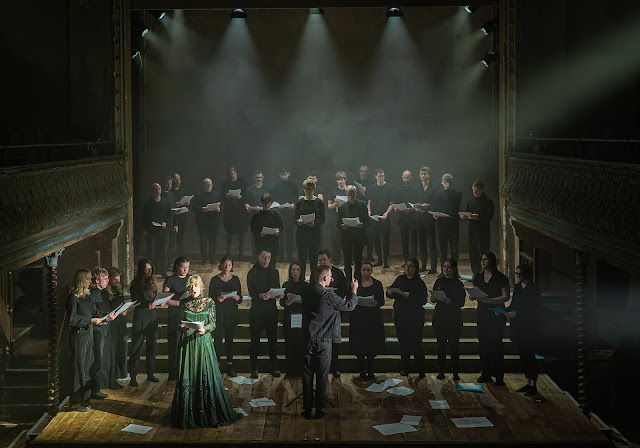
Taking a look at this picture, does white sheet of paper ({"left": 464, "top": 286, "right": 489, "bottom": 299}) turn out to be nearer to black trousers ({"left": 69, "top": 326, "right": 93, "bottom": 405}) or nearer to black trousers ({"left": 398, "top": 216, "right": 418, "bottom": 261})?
black trousers ({"left": 398, "top": 216, "right": 418, "bottom": 261})

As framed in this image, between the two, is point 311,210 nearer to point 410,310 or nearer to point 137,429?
point 410,310

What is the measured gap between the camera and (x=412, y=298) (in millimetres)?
11312

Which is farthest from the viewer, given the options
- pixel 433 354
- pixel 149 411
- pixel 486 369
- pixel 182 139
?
pixel 182 139

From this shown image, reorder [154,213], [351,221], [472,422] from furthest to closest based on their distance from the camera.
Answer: [154,213] → [351,221] → [472,422]

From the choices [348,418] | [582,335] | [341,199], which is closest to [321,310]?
[348,418]

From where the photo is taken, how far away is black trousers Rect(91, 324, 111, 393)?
1070 cm

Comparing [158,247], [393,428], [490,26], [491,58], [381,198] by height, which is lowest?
[393,428]

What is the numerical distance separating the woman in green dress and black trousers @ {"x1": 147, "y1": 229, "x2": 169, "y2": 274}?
4.75 meters

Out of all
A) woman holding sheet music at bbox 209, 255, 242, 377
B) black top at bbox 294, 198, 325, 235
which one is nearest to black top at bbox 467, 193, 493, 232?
black top at bbox 294, 198, 325, 235

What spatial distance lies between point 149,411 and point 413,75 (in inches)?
407

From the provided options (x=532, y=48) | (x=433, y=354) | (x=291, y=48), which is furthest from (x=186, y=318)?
(x=291, y=48)

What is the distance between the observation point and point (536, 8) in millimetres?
14234

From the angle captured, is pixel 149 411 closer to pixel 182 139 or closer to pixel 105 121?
pixel 105 121

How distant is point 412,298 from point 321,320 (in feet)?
6.32
